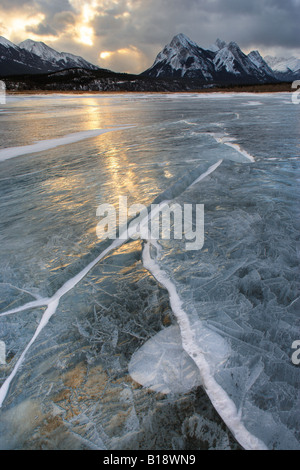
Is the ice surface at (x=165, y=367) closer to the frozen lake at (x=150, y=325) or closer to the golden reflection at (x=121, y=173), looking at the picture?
the frozen lake at (x=150, y=325)

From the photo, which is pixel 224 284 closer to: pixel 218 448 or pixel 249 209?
pixel 218 448

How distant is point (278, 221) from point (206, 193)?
1248 mm

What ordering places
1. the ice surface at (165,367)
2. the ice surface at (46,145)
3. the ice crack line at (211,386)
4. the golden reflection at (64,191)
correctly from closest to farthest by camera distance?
the ice crack line at (211,386) < the ice surface at (165,367) < the golden reflection at (64,191) < the ice surface at (46,145)

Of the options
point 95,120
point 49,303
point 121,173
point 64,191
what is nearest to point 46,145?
point 121,173

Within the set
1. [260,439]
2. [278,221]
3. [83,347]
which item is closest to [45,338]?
[83,347]

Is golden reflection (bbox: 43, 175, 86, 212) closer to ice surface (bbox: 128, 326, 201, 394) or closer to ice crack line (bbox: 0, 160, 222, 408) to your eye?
ice crack line (bbox: 0, 160, 222, 408)

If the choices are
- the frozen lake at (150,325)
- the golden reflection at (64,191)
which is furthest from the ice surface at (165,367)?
the golden reflection at (64,191)

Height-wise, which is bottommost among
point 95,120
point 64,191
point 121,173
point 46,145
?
point 64,191

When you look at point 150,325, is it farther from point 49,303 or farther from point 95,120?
point 95,120

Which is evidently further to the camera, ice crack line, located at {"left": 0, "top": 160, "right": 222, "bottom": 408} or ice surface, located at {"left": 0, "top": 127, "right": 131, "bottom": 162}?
ice surface, located at {"left": 0, "top": 127, "right": 131, "bottom": 162}

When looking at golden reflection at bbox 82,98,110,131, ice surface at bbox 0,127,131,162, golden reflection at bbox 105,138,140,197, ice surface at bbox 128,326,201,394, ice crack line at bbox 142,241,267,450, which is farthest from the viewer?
golden reflection at bbox 82,98,110,131

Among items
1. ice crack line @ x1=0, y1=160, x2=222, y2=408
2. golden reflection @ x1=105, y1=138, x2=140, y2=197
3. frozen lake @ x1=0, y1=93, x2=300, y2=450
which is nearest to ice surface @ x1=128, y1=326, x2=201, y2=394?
frozen lake @ x1=0, y1=93, x2=300, y2=450

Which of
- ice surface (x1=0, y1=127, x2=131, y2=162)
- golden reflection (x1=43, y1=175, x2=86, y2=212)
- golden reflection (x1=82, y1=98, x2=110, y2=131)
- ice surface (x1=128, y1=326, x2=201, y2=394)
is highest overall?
golden reflection (x1=82, y1=98, x2=110, y2=131)

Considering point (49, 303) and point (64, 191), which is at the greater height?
point (64, 191)
